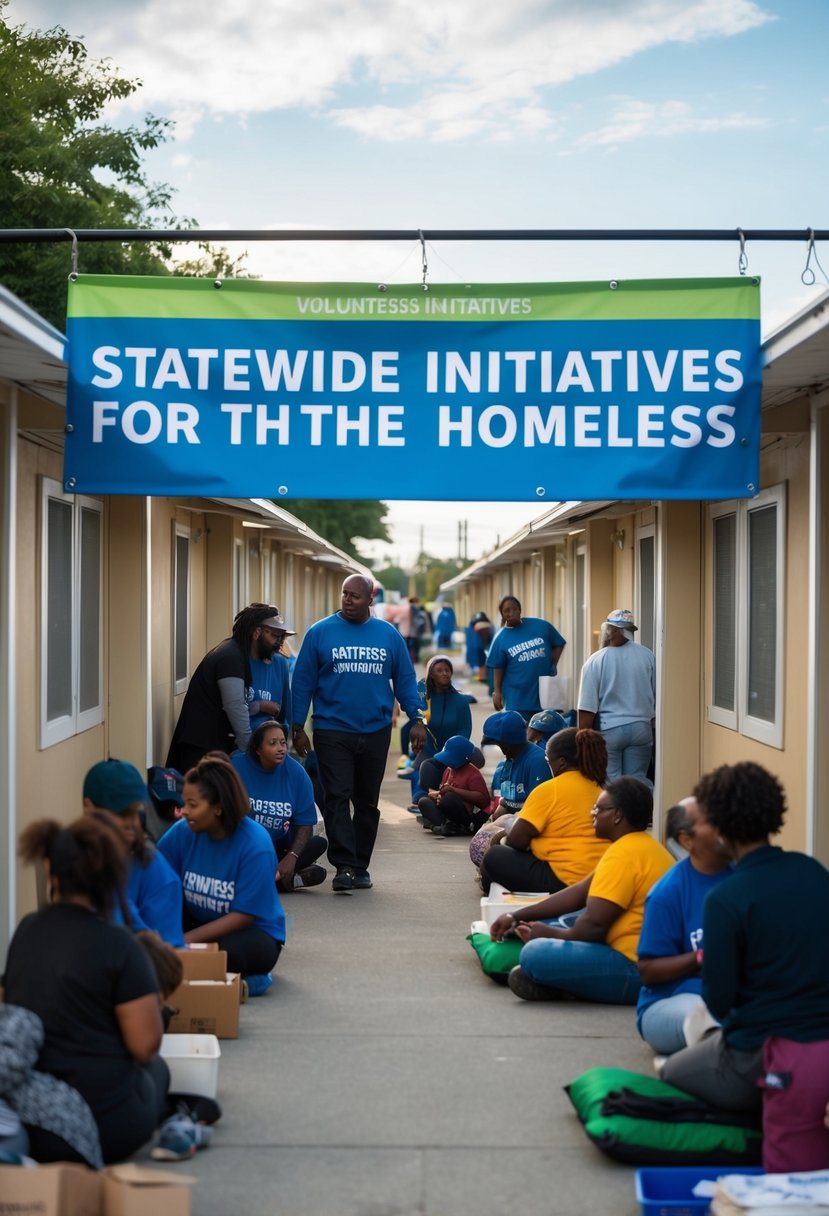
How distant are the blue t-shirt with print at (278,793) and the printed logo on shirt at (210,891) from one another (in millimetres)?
1657

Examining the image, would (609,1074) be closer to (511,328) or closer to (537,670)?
(511,328)

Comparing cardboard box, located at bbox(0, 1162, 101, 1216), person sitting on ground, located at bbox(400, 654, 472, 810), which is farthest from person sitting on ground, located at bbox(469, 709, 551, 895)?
cardboard box, located at bbox(0, 1162, 101, 1216)

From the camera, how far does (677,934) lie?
5.35 metres

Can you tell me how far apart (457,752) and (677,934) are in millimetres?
5791

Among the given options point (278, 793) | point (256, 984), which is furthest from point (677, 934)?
point (278, 793)

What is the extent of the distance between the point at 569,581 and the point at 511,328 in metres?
12.4

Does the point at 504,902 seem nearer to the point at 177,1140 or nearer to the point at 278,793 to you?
the point at 278,793

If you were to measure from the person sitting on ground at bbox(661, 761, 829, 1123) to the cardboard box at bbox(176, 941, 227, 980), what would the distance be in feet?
7.63

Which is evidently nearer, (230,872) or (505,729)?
(230,872)

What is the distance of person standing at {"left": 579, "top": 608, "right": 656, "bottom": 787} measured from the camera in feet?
33.7

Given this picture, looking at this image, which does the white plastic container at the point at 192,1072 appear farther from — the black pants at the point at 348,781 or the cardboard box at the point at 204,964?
the black pants at the point at 348,781

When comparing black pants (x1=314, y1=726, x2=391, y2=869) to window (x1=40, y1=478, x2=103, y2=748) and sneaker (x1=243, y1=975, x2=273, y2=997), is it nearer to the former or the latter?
window (x1=40, y1=478, x2=103, y2=748)


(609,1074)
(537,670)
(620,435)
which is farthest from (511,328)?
(537,670)

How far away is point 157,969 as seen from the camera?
462 centimetres
